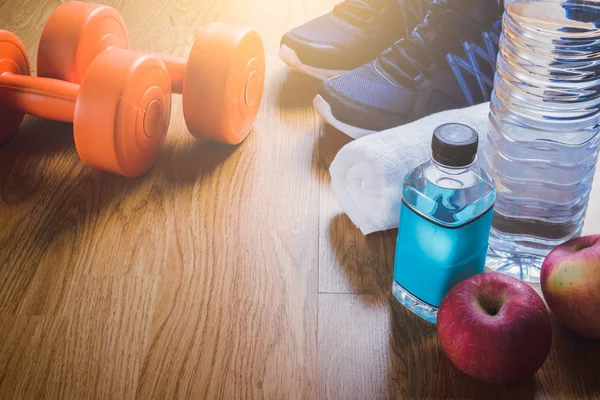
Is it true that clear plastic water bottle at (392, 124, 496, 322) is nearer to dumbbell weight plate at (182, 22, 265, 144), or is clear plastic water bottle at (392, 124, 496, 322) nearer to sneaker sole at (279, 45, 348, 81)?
dumbbell weight plate at (182, 22, 265, 144)

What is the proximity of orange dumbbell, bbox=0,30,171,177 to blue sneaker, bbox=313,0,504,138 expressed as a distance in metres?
0.31

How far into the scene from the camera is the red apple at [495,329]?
2.57 ft

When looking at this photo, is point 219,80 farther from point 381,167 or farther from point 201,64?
point 381,167

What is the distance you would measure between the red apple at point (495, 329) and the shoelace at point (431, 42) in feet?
1.79

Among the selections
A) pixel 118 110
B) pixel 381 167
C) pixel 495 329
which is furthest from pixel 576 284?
pixel 118 110

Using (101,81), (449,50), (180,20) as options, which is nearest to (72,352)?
(101,81)

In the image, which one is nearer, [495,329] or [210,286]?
[495,329]

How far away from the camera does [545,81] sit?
0.93 m

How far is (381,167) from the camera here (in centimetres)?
100

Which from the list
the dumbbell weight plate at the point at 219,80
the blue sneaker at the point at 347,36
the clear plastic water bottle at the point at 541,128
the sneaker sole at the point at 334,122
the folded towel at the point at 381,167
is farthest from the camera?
the blue sneaker at the point at 347,36

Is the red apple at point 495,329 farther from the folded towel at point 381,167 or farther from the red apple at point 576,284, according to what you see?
the folded towel at point 381,167

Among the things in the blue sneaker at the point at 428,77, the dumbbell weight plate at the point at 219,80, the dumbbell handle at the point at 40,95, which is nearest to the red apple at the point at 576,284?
the blue sneaker at the point at 428,77

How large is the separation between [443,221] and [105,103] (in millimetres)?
547

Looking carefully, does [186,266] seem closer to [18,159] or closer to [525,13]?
[18,159]
